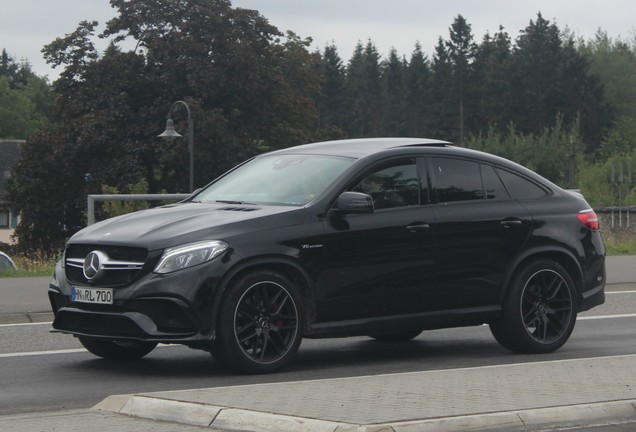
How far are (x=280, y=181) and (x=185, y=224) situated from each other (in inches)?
46.3

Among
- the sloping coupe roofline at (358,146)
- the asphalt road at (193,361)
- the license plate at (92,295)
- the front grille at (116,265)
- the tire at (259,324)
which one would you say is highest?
the sloping coupe roofline at (358,146)

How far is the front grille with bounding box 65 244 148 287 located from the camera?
9227 millimetres

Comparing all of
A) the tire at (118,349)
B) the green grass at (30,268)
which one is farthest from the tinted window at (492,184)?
the green grass at (30,268)

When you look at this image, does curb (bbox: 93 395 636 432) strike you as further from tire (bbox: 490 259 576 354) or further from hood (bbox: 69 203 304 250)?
tire (bbox: 490 259 576 354)

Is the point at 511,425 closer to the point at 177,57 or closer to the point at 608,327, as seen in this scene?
the point at 608,327

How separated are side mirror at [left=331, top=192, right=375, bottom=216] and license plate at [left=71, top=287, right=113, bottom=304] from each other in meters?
1.77

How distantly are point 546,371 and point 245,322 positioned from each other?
211 centimetres

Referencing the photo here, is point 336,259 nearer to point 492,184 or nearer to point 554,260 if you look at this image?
point 492,184

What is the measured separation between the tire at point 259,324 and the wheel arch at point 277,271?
41mm

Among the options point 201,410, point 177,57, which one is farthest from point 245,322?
point 177,57

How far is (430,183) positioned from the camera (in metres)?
10.6

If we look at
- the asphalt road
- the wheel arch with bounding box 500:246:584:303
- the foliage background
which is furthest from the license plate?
the foliage background

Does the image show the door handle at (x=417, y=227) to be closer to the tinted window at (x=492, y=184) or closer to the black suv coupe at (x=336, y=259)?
the black suv coupe at (x=336, y=259)

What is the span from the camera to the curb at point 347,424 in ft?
22.9
